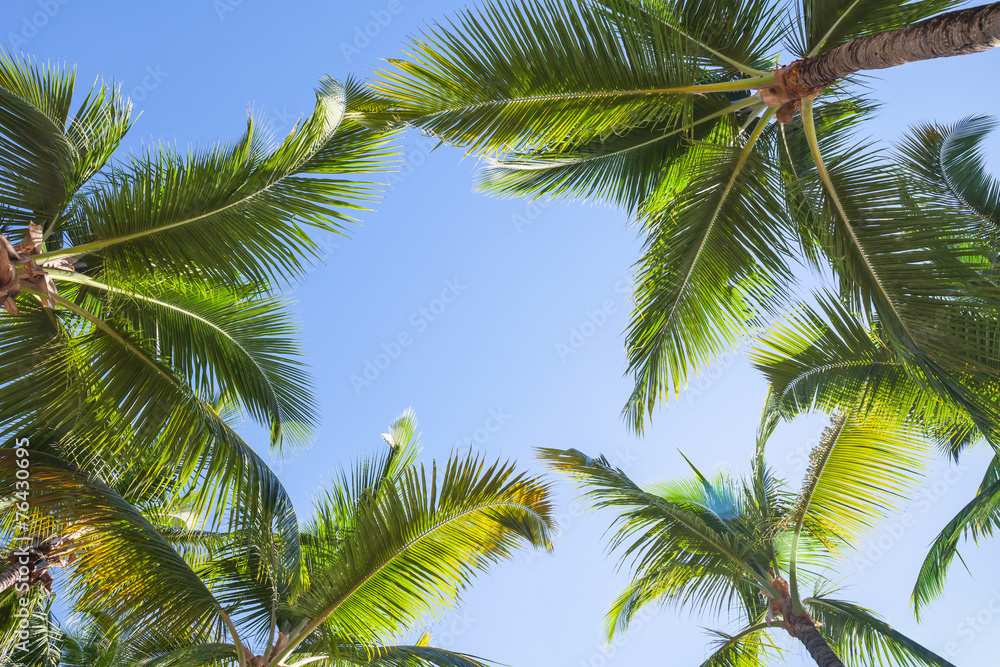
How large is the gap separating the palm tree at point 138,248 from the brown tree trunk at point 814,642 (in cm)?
598

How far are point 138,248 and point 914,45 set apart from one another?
5.83 meters

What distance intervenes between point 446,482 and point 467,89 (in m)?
3.49

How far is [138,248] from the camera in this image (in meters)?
5.46

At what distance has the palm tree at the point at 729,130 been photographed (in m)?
4.91

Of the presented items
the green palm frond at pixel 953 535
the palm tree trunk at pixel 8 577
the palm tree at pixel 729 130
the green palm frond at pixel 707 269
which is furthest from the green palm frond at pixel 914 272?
the palm tree trunk at pixel 8 577

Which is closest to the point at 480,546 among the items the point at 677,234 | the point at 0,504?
the point at 677,234

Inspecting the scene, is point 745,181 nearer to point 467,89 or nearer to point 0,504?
point 467,89

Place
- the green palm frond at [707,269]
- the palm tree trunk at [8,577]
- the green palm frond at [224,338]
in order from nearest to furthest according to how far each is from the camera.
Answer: the green palm frond at [224,338], the green palm frond at [707,269], the palm tree trunk at [8,577]

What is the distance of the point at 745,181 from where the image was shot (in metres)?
6.33

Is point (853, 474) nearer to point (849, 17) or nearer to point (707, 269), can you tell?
point (707, 269)

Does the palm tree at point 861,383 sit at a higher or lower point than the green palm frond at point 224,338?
higher

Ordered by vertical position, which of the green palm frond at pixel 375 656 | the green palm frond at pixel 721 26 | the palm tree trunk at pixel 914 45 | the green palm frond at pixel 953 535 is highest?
the green palm frond at pixel 721 26

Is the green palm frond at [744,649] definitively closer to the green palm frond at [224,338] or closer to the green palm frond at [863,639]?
the green palm frond at [863,639]

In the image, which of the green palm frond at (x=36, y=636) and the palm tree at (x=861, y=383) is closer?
the palm tree at (x=861, y=383)
